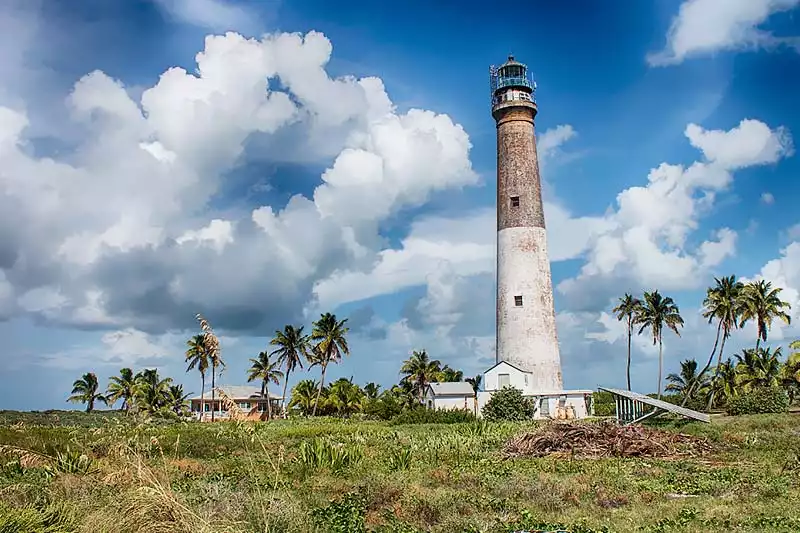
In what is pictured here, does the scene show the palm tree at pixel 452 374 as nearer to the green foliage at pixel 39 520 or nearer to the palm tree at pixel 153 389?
the palm tree at pixel 153 389

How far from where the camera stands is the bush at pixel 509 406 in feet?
139

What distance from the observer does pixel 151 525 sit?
8.23 metres

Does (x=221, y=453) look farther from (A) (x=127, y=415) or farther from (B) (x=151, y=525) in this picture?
(B) (x=151, y=525)

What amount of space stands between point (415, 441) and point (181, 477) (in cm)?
1137

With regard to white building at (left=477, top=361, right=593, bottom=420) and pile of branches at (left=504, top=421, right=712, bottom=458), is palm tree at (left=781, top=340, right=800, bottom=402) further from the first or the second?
pile of branches at (left=504, top=421, right=712, bottom=458)

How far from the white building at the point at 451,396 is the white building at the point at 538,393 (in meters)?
9.37

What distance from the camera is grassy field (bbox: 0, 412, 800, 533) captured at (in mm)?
8867

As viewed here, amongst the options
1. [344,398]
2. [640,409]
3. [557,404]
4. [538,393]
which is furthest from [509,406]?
[344,398]

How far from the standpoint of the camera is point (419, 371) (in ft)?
227

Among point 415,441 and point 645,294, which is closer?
point 415,441

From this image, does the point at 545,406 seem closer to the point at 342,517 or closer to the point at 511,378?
the point at 511,378

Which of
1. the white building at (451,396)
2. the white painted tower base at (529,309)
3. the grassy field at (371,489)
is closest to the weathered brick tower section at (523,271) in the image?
the white painted tower base at (529,309)

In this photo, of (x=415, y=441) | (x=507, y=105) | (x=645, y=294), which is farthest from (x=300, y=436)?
(x=645, y=294)

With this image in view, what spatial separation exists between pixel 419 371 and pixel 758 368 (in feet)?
93.7
